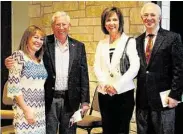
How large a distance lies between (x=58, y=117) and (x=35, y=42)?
24.2 inches

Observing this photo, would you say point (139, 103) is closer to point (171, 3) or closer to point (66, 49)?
point (66, 49)

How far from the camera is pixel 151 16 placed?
98.8 inches

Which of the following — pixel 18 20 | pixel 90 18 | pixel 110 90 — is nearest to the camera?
pixel 110 90

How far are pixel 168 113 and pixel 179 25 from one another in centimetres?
133

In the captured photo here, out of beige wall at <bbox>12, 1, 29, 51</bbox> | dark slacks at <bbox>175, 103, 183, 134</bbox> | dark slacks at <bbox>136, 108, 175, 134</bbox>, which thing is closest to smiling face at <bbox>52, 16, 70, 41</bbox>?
dark slacks at <bbox>136, 108, 175, 134</bbox>

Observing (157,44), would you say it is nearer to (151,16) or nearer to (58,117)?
(151,16)

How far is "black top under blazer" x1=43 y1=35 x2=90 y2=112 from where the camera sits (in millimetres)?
2541

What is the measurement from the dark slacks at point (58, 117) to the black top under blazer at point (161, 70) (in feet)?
1.99

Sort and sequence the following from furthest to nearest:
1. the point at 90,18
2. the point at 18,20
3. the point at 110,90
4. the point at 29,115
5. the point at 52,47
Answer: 1. the point at 18,20
2. the point at 90,18
3. the point at 52,47
4. the point at 110,90
5. the point at 29,115

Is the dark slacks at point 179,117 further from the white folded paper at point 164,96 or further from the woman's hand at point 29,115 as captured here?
the woman's hand at point 29,115

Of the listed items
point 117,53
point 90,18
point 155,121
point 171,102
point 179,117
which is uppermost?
point 90,18

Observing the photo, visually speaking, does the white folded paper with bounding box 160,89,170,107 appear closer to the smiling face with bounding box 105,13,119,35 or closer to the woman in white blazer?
the woman in white blazer

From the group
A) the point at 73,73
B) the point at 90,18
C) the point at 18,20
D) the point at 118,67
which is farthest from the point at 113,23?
the point at 18,20

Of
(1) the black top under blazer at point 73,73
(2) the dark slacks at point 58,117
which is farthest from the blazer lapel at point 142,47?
(2) the dark slacks at point 58,117
